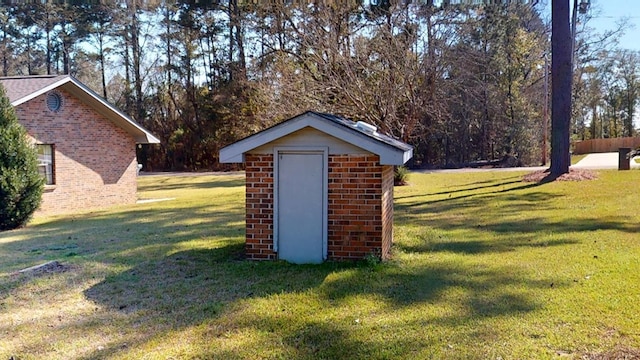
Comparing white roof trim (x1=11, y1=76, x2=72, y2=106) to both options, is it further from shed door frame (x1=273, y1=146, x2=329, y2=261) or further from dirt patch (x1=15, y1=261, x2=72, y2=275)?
shed door frame (x1=273, y1=146, x2=329, y2=261)

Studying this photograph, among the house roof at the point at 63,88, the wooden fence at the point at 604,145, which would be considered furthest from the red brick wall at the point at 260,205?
the wooden fence at the point at 604,145

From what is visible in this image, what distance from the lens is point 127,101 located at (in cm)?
3653

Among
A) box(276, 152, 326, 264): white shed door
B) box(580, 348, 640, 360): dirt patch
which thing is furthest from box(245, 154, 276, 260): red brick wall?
box(580, 348, 640, 360): dirt patch

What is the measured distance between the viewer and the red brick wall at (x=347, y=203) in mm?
6000

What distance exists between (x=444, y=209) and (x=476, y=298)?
6752mm

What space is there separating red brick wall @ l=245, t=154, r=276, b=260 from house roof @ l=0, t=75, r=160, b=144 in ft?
30.6

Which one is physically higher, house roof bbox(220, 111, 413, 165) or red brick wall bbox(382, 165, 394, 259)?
house roof bbox(220, 111, 413, 165)

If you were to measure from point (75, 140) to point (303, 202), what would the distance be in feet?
37.4

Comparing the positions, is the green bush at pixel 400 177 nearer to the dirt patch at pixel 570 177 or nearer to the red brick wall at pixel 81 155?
the dirt patch at pixel 570 177

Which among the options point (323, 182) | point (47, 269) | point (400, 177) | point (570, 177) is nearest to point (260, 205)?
point (323, 182)

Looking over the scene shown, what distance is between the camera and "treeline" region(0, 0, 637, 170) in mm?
18688

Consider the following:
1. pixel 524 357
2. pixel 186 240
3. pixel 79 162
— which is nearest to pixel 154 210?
pixel 79 162

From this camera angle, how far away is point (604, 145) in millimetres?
35406

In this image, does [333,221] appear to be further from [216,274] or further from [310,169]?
[216,274]
